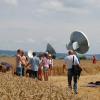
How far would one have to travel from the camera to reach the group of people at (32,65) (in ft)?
68.9

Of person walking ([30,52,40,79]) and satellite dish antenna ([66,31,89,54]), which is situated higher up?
satellite dish antenna ([66,31,89,54])

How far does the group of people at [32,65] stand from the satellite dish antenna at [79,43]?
11372 millimetres

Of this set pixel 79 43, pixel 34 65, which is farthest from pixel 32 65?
pixel 79 43

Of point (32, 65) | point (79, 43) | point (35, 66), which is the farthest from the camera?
point (79, 43)

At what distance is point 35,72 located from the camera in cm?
2183

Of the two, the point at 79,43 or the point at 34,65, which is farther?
the point at 79,43

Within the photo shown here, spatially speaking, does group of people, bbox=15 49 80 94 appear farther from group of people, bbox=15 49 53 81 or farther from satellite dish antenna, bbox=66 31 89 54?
satellite dish antenna, bbox=66 31 89 54

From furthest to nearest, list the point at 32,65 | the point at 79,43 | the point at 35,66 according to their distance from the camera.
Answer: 1. the point at 79,43
2. the point at 32,65
3. the point at 35,66

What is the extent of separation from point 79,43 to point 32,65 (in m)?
13.9

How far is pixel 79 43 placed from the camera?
116ft

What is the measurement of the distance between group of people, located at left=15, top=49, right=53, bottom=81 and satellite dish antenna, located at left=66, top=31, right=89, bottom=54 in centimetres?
1137

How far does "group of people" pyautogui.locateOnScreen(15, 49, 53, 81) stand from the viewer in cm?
2099

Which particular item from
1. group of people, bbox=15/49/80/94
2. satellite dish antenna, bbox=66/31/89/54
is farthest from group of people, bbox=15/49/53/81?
satellite dish antenna, bbox=66/31/89/54

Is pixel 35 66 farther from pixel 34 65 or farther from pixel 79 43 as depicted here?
pixel 79 43
